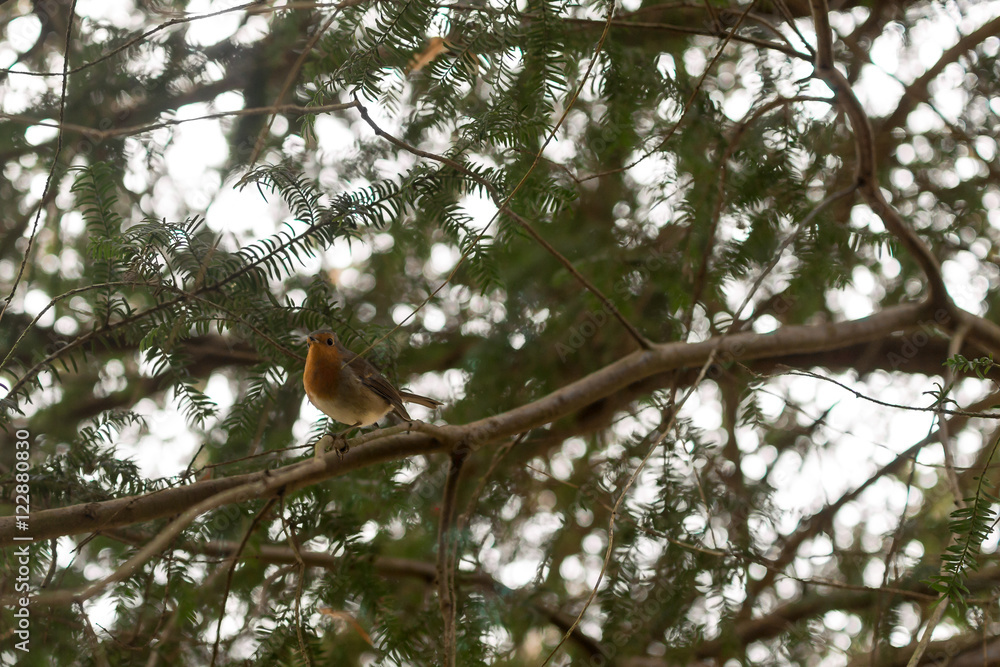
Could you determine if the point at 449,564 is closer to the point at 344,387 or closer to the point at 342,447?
the point at 342,447

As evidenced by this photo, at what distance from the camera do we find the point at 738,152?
112 inches

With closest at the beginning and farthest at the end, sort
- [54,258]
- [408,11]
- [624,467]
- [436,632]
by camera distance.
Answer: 1. [408,11]
2. [436,632]
3. [624,467]
4. [54,258]

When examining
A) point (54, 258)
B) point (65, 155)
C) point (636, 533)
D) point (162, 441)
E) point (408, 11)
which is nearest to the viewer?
point (408, 11)

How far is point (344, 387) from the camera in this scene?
2783mm

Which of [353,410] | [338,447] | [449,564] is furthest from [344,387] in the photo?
[449,564]

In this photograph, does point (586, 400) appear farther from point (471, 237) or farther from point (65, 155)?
point (65, 155)

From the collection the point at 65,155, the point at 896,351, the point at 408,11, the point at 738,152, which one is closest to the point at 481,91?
the point at 738,152

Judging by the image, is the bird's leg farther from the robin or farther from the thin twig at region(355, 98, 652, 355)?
the robin

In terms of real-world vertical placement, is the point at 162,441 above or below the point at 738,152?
below

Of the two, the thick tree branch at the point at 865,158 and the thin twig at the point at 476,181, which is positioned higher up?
the thick tree branch at the point at 865,158

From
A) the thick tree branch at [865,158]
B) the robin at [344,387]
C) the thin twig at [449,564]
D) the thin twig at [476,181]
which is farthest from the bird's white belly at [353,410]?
the thick tree branch at [865,158]

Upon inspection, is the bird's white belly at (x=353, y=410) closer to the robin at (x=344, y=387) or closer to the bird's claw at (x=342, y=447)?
the robin at (x=344, y=387)

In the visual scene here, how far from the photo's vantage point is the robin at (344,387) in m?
2.70

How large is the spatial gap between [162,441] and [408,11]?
8.57 feet
